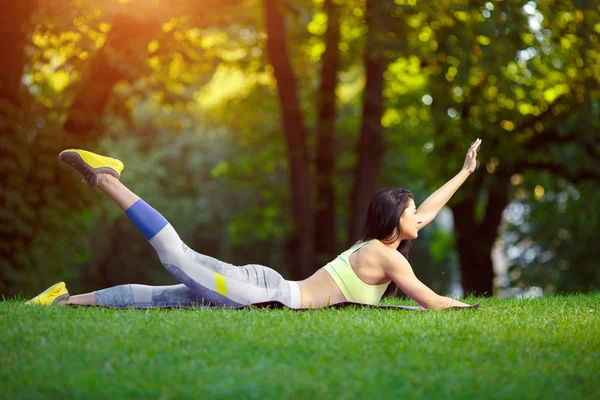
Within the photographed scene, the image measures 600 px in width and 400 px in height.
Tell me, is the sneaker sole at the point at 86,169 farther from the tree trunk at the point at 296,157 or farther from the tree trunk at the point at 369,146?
the tree trunk at the point at 296,157

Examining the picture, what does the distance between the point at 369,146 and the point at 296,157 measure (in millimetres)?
1384

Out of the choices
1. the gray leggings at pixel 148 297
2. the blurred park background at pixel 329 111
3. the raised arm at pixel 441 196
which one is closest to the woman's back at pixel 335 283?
the gray leggings at pixel 148 297

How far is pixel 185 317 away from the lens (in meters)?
5.77

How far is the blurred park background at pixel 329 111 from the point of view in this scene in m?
12.2

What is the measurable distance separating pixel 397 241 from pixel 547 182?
12902 millimetres

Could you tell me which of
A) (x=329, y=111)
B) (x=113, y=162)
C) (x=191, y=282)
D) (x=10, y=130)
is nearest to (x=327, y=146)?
(x=329, y=111)

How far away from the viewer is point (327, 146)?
53.9ft

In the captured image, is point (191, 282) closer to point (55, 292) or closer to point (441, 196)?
point (55, 292)

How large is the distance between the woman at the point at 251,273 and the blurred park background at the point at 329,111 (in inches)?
214

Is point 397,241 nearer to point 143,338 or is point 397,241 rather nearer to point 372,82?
point 143,338

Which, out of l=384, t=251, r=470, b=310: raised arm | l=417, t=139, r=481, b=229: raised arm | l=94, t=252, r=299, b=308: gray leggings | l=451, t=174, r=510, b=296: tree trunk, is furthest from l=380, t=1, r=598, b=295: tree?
l=94, t=252, r=299, b=308: gray leggings

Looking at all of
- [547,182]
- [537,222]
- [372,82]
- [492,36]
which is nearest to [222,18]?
[372,82]

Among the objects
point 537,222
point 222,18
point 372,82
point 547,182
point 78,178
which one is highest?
point 222,18

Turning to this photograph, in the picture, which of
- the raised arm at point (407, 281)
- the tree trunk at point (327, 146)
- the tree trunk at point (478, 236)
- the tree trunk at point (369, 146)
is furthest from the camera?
the tree trunk at point (478, 236)
